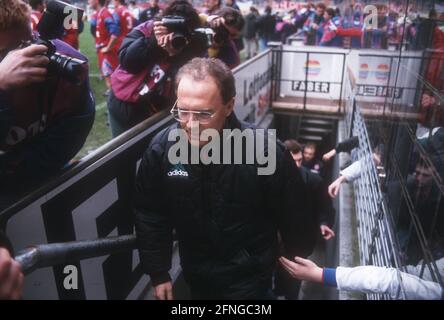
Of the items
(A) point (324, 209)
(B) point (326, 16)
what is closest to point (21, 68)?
(A) point (324, 209)

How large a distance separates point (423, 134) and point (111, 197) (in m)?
1.48

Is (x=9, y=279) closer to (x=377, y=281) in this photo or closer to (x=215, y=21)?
(x=377, y=281)

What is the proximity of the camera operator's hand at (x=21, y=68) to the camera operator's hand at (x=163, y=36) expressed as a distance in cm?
105

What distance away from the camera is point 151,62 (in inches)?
103

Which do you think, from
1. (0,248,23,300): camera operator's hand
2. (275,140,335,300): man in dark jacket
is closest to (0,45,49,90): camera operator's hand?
(0,248,23,300): camera operator's hand

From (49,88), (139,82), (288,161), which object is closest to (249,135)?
(288,161)

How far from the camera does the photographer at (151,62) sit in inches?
97.4

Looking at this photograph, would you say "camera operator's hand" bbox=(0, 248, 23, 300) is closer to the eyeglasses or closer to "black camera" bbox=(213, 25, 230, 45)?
the eyeglasses

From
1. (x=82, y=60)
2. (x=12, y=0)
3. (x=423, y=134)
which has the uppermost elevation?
(x=12, y=0)

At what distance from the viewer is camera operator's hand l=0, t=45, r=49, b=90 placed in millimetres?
1457

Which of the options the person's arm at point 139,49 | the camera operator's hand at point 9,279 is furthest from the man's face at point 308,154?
the camera operator's hand at point 9,279

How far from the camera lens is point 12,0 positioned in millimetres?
1572

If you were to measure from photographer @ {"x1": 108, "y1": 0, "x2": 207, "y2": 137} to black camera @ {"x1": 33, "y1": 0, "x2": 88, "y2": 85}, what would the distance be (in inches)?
27.2
